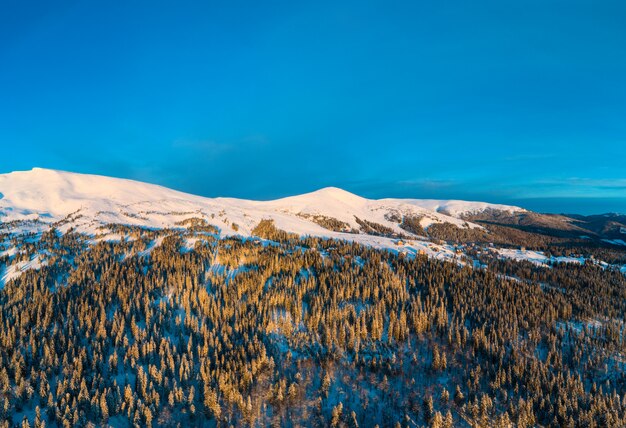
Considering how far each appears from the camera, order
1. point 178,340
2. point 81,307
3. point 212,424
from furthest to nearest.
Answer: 1. point 81,307
2. point 178,340
3. point 212,424

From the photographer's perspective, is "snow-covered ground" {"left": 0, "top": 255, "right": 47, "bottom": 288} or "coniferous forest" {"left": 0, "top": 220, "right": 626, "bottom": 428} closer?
"coniferous forest" {"left": 0, "top": 220, "right": 626, "bottom": 428}

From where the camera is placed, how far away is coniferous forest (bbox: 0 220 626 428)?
79375 mm

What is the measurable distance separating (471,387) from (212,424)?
7355 cm

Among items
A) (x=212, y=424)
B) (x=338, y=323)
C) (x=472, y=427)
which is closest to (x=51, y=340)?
(x=212, y=424)

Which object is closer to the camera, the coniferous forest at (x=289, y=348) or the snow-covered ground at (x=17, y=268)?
the coniferous forest at (x=289, y=348)

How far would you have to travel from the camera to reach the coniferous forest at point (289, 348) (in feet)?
260

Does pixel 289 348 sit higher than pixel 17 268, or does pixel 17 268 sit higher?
pixel 17 268

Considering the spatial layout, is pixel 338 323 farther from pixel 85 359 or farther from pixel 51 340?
pixel 51 340

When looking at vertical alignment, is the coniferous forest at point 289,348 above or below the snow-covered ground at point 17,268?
below

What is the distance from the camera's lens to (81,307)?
111 meters

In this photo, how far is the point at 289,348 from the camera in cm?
10344

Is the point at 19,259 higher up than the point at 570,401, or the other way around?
the point at 19,259

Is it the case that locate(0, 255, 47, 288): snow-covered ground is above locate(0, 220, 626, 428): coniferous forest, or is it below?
above

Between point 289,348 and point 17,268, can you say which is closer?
point 289,348
